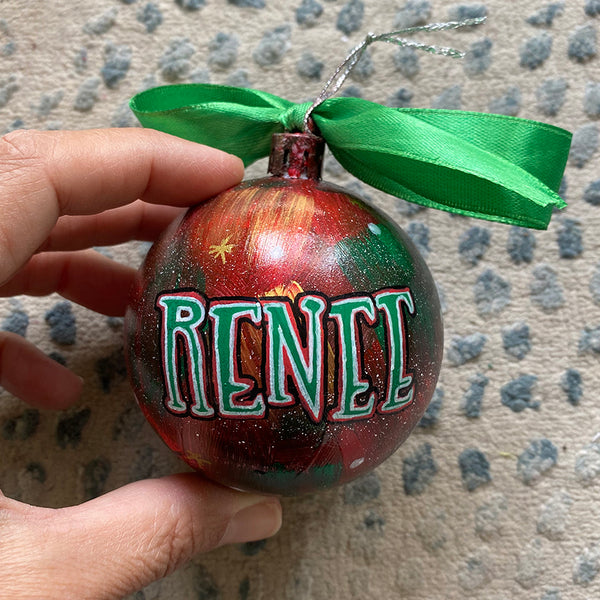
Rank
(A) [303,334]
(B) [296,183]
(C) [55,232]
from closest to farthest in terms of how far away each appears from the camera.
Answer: (A) [303,334] < (B) [296,183] < (C) [55,232]

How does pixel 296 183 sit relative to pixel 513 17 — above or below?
below

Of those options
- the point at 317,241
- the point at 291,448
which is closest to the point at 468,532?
the point at 291,448

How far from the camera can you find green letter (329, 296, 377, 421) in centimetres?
61

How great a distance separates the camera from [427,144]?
2.22 feet

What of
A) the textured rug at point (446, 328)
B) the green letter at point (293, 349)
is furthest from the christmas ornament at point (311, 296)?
the textured rug at point (446, 328)

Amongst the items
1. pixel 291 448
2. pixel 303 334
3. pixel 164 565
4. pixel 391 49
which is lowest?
pixel 164 565

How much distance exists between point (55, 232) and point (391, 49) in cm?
60

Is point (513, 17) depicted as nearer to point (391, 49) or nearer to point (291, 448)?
point (391, 49)

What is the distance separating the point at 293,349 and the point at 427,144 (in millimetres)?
269

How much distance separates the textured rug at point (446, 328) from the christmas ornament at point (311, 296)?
290mm

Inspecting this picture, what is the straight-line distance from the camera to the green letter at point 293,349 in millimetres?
602

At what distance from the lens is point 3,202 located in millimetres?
662

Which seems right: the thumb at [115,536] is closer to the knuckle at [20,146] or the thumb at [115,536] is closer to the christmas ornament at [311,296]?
the christmas ornament at [311,296]

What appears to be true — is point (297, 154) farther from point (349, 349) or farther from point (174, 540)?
point (174, 540)
